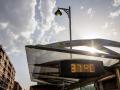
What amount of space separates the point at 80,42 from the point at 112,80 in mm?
3213

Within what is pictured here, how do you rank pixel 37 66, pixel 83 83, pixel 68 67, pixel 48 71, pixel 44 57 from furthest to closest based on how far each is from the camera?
pixel 83 83 < pixel 48 71 < pixel 37 66 < pixel 44 57 < pixel 68 67

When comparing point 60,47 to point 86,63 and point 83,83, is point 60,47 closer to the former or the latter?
point 86,63

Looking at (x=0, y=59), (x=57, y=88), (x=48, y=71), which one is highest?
(x=0, y=59)

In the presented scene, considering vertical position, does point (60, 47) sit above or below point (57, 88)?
above

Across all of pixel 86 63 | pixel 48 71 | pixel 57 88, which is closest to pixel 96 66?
pixel 86 63

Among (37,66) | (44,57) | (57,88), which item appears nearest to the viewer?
(44,57)

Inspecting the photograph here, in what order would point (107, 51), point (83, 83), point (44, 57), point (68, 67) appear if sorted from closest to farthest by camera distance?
point (68, 67)
point (107, 51)
point (44, 57)
point (83, 83)

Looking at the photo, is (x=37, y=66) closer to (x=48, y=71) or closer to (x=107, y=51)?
(x=48, y=71)

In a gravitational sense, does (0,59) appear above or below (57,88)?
above

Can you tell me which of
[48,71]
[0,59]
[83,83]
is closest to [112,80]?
[83,83]

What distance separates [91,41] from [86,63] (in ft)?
2.39

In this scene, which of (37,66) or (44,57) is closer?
(44,57)

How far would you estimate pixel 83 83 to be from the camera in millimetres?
10453

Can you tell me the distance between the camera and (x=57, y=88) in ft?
41.6
